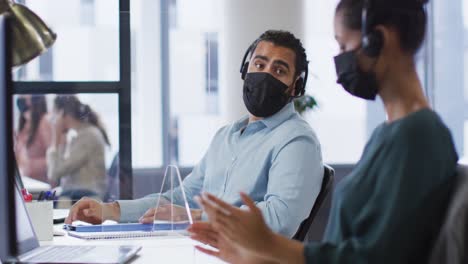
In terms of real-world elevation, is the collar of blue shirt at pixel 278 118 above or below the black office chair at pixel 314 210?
above

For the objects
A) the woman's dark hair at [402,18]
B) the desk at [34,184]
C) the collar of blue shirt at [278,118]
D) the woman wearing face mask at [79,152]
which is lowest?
the desk at [34,184]

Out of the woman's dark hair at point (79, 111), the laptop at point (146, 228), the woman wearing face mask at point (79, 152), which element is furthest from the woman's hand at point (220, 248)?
the woman's dark hair at point (79, 111)

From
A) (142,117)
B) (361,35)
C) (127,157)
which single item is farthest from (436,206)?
(142,117)

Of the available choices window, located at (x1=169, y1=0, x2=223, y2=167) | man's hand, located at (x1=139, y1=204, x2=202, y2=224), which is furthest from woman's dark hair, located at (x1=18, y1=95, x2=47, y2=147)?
man's hand, located at (x1=139, y1=204, x2=202, y2=224)

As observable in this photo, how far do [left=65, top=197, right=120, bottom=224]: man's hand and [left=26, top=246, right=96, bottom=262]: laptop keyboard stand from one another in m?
0.49

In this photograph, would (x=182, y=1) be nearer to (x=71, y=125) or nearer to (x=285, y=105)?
(x=71, y=125)

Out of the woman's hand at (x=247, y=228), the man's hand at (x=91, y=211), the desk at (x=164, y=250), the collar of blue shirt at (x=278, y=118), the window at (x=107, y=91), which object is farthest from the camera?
the window at (x=107, y=91)

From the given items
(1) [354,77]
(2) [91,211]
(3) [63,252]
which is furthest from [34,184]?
(1) [354,77]

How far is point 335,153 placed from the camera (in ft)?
18.4

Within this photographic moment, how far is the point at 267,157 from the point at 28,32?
0.82 metres

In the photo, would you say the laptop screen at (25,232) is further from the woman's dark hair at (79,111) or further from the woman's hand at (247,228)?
the woman's dark hair at (79,111)

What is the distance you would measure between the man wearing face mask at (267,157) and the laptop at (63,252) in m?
0.27

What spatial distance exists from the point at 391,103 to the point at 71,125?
3447mm

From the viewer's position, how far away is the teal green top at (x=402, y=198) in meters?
0.94
